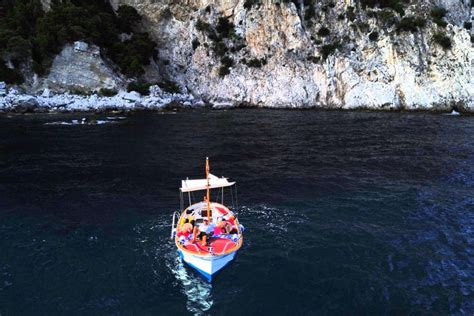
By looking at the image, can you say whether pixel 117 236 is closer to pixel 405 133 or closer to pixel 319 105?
pixel 405 133

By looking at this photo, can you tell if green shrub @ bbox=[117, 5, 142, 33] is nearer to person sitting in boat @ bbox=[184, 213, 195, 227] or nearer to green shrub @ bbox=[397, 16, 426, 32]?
green shrub @ bbox=[397, 16, 426, 32]

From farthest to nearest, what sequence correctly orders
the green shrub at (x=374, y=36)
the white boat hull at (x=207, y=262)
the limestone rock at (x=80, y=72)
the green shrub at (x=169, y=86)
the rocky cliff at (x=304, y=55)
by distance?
1. the green shrub at (x=169, y=86)
2. the green shrub at (x=374, y=36)
3. the limestone rock at (x=80, y=72)
4. the rocky cliff at (x=304, y=55)
5. the white boat hull at (x=207, y=262)

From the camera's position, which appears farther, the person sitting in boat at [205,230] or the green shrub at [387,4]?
the green shrub at [387,4]

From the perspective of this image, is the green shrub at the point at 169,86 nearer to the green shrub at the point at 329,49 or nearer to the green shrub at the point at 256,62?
the green shrub at the point at 256,62

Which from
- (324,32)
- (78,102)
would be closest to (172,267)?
(78,102)

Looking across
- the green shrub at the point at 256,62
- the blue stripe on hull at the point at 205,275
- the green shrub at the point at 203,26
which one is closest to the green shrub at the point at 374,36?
the green shrub at the point at 256,62

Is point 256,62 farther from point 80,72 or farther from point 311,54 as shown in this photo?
point 80,72
